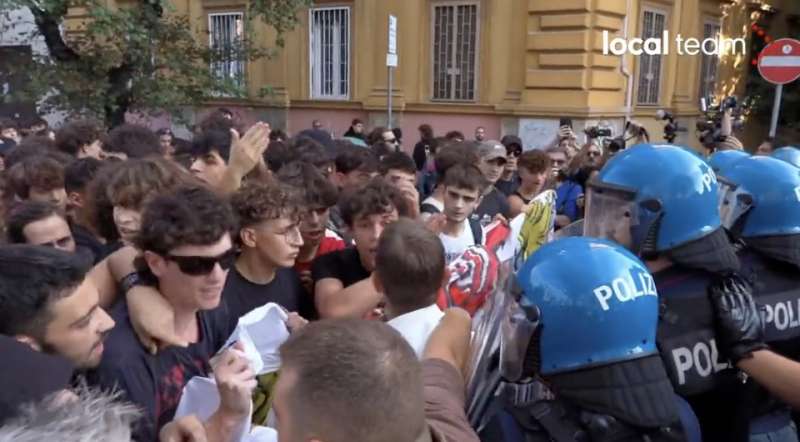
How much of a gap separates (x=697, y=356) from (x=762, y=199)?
92 centimetres

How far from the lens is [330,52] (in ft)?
51.9

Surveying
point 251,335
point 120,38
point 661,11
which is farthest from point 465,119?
point 251,335

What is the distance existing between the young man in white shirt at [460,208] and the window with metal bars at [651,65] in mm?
12062

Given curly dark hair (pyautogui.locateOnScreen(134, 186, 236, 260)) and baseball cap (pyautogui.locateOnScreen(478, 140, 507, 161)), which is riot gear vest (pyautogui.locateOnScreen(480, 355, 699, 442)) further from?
baseball cap (pyautogui.locateOnScreen(478, 140, 507, 161))

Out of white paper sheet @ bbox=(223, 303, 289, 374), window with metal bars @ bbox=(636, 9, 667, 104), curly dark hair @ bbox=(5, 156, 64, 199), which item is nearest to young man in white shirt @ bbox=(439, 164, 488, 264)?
white paper sheet @ bbox=(223, 303, 289, 374)

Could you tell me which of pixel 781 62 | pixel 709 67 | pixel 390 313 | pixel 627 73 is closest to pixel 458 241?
pixel 390 313

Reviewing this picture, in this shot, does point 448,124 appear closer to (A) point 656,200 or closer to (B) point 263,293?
(B) point 263,293

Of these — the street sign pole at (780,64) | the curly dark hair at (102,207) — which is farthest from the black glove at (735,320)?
the street sign pole at (780,64)

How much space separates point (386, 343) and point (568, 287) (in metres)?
0.57

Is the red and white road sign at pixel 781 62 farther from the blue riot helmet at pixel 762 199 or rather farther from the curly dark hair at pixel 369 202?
the curly dark hair at pixel 369 202

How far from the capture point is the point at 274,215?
2797 millimetres

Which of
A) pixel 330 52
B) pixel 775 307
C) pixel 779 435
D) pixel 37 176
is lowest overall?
pixel 779 435

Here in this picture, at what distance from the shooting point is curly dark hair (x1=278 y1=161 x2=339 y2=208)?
3.51 m

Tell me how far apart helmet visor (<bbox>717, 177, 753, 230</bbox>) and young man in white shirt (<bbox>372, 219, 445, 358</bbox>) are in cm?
117
